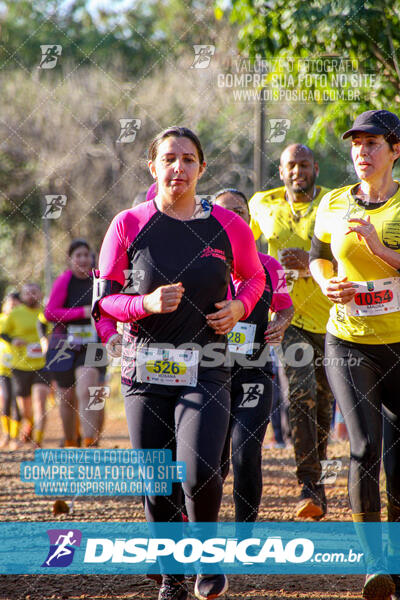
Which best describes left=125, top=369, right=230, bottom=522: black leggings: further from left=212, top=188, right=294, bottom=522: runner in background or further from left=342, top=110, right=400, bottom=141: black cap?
left=342, top=110, right=400, bottom=141: black cap

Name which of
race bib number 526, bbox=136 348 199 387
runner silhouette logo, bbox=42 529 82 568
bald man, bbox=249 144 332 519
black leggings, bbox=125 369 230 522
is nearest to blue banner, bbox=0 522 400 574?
runner silhouette logo, bbox=42 529 82 568

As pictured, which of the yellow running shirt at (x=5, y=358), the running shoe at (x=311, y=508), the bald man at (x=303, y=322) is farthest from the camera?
the yellow running shirt at (x=5, y=358)

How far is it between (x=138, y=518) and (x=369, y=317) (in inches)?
103

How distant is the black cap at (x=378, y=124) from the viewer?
147 inches

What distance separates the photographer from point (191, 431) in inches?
128

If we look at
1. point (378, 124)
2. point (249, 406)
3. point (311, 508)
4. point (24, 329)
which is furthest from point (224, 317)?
point (24, 329)

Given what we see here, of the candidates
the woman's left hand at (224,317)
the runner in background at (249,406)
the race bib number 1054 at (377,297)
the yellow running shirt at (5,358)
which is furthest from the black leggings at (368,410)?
the yellow running shirt at (5,358)

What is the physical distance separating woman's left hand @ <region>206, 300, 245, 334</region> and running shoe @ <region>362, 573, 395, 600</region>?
126 cm

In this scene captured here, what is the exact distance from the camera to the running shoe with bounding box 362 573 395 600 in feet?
11.2

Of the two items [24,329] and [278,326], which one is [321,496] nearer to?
[278,326]

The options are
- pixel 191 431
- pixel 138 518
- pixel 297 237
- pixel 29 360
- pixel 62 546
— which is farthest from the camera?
pixel 29 360

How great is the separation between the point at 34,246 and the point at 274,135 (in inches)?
793

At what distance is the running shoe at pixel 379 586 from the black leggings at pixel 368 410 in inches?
11.9

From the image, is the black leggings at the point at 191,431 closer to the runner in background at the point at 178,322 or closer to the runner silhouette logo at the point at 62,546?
the runner in background at the point at 178,322
